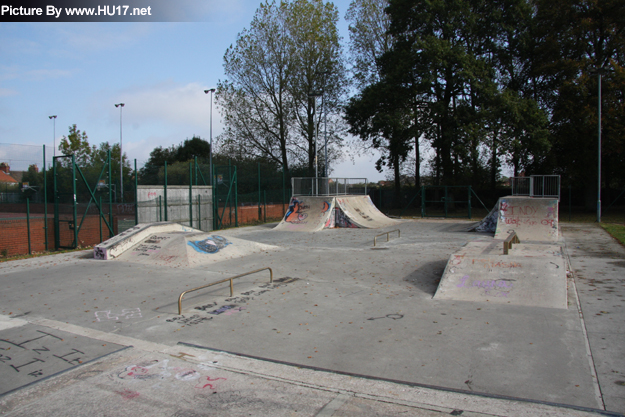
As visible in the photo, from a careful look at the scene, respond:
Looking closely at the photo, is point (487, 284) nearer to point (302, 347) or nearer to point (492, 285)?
point (492, 285)

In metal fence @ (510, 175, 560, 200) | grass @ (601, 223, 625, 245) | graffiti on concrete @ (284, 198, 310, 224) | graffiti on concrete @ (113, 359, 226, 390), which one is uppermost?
metal fence @ (510, 175, 560, 200)

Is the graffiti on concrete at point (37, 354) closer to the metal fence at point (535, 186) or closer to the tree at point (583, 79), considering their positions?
the metal fence at point (535, 186)

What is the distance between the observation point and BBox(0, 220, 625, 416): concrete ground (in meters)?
4.07

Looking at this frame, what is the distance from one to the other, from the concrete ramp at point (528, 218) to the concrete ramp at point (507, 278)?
7673 millimetres

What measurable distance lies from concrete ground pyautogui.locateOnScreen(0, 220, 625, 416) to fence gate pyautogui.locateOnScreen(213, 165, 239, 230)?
1128cm

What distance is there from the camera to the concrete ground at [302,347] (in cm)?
407

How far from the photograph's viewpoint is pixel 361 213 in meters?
23.9

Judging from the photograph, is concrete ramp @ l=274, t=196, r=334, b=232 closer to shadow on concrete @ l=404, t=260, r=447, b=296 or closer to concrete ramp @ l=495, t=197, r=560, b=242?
concrete ramp @ l=495, t=197, r=560, b=242

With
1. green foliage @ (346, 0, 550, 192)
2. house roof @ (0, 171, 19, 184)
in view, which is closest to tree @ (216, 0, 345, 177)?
green foliage @ (346, 0, 550, 192)

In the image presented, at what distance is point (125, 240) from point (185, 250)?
2.42 m

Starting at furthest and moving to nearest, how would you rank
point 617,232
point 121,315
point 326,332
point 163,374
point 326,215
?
1. point 326,215
2. point 617,232
3. point 121,315
4. point 326,332
5. point 163,374

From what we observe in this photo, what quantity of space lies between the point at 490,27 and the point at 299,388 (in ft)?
109


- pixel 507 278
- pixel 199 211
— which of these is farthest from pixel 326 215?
pixel 507 278

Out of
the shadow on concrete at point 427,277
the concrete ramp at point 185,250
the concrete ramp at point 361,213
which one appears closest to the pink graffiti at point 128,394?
the shadow on concrete at point 427,277
